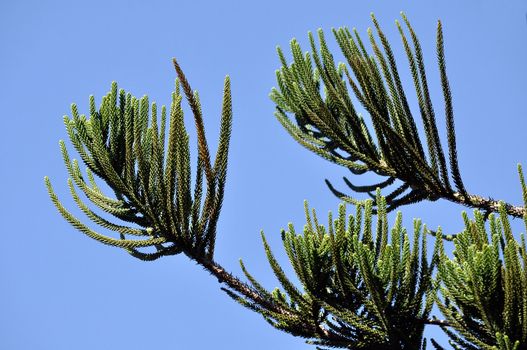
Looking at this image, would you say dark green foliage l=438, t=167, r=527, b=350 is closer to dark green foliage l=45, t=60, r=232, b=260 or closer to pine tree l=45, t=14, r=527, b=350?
pine tree l=45, t=14, r=527, b=350

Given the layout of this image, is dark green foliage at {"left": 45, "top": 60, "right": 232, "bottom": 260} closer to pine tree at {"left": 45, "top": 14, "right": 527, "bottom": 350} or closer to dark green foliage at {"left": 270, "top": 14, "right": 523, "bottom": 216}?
pine tree at {"left": 45, "top": 14, "right": 527, "bottom": 350}

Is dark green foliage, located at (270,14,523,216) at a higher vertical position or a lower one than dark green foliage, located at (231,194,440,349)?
higher

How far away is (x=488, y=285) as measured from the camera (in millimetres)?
3033

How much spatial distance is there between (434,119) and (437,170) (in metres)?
0.36

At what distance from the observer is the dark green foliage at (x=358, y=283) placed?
324 centimetres

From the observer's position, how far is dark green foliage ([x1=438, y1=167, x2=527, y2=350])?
2.93 metres

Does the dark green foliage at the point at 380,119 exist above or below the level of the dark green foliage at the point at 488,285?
above

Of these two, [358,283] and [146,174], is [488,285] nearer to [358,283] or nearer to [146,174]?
[358,283]

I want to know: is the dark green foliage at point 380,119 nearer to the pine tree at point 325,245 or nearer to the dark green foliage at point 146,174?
the pine tree at point 325,245

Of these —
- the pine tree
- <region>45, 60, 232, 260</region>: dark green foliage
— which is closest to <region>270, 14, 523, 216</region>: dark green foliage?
the pine tree

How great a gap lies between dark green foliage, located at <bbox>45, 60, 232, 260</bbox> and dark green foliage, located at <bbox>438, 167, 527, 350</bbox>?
128cm

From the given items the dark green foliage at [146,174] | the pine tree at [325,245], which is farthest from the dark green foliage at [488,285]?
the dark green foliage at [146,174]

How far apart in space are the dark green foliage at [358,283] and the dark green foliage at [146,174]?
1.35 feet

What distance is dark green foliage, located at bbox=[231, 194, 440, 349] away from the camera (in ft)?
10.6
